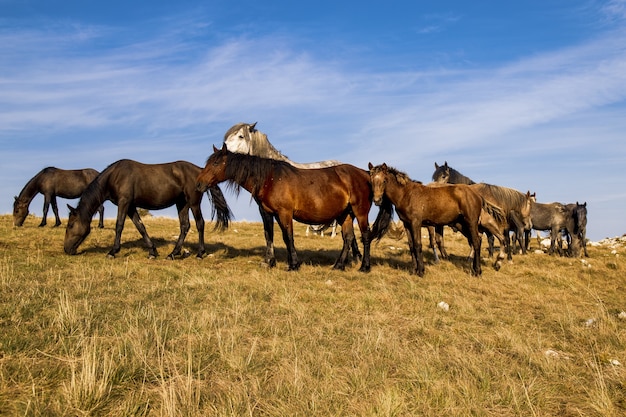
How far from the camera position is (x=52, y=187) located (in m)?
19.6

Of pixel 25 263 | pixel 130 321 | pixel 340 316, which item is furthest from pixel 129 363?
pixel 25 263

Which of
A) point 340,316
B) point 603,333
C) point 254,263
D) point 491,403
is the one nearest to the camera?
point 491,403

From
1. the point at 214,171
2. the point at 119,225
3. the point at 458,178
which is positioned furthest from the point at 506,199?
the point at 119,225

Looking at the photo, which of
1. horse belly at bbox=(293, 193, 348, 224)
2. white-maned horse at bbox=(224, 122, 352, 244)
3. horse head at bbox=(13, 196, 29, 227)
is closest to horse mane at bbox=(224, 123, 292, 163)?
white-maned horse at bbox=(224, 122, 352, 244)

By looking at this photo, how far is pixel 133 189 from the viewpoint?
1265cm

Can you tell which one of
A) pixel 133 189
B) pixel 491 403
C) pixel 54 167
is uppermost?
pixel 54 167

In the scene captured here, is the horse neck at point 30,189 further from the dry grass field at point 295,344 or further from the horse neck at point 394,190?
the horse neck at point 394,190

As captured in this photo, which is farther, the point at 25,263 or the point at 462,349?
the point at 25,263

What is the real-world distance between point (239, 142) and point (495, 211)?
8.65m

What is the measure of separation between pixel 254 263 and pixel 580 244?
15.0 metres

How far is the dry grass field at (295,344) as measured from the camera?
4.04 metres

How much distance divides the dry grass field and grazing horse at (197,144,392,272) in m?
1.23

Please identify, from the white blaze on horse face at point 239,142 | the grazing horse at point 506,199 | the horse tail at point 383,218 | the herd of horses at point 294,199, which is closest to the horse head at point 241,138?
the white blaze on horse face at point 239,142

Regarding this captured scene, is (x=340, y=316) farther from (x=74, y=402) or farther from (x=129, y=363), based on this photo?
(x=74, y=402)
